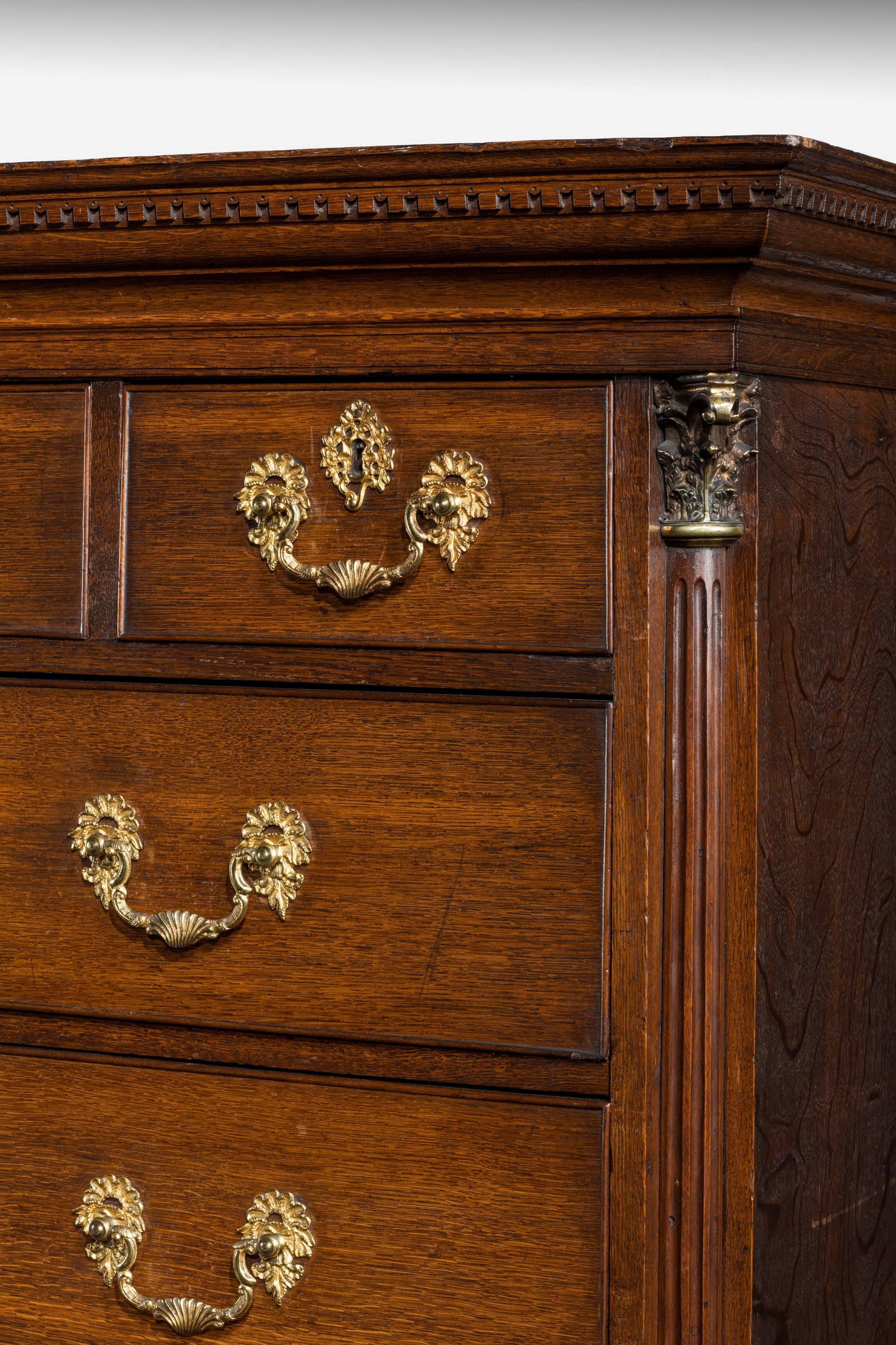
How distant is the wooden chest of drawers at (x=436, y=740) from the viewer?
3.49 feet

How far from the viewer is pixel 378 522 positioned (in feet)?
3.66

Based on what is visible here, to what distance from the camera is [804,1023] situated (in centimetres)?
115

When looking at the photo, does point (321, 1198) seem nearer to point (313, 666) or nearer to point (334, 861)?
point (334, 861)

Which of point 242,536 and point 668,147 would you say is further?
point 242,536

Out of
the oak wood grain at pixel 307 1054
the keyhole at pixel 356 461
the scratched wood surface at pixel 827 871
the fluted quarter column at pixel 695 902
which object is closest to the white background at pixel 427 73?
the scratched wood surface at pixel 827 871

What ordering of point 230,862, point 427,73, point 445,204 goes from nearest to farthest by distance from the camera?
point 445,204
point 230,862
point 427,73

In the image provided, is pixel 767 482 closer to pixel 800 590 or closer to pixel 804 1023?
pixel 800 590

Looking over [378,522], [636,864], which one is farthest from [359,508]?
[636,864]

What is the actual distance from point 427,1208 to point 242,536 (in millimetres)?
433

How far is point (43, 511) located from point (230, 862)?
262mm

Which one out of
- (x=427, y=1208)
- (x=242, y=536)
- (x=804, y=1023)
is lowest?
(x=427, y=1208)

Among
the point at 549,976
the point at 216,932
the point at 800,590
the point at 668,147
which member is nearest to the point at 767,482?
the point at 800,590

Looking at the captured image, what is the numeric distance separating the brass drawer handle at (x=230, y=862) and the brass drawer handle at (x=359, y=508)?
151mm

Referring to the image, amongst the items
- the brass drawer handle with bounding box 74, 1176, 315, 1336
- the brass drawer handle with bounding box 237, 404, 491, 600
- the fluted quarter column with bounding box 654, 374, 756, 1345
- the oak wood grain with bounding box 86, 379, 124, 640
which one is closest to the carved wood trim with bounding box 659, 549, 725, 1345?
the fluted quarter column with bounding box 654, 374, 756, 1345
